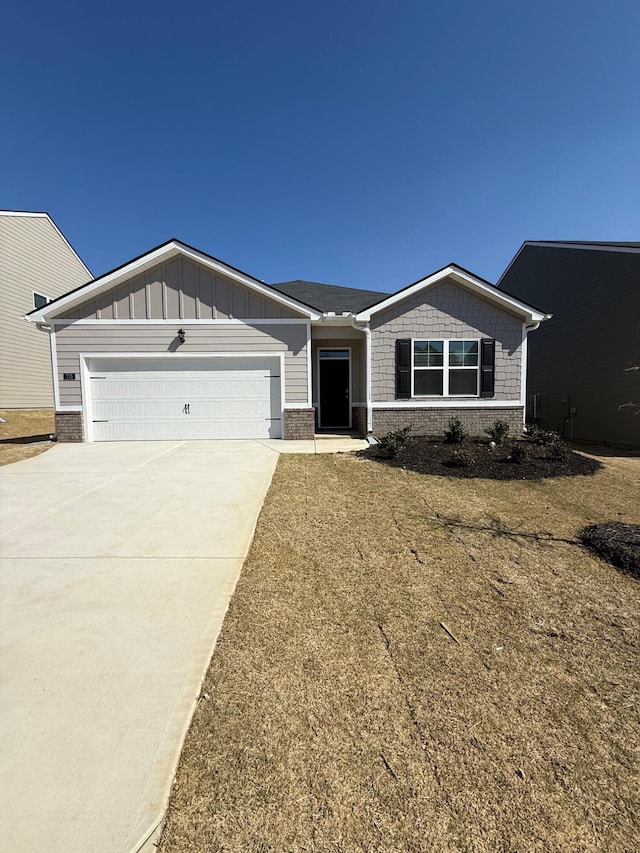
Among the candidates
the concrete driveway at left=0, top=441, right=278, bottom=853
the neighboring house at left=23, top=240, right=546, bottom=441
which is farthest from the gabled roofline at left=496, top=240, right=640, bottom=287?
the concrete driveway at left=0, top=441, right=278, bottom=853

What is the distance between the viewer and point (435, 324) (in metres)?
10.6

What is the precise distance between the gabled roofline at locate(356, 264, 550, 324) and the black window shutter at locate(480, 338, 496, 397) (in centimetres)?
104

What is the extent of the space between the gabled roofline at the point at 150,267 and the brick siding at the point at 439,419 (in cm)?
317

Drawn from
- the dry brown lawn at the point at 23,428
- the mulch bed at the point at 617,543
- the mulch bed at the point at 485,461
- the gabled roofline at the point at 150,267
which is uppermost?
the gabled roofline at the point at 150,267

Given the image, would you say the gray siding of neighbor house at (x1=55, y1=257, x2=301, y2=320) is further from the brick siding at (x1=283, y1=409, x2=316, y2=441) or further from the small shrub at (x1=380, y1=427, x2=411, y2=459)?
the small shrub at (x1=380, y1=427, x2=411, y2=459)

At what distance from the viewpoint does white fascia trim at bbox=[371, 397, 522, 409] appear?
416 inches

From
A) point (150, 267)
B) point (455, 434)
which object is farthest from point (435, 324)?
point (150, 267)

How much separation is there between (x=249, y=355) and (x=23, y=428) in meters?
9.64

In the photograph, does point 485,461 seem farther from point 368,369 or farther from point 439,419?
point 368,369

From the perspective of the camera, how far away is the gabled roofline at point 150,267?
391 inches

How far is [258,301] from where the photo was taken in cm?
1047

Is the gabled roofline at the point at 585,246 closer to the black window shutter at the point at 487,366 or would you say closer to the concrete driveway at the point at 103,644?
the black window shutter at the point at 487,366

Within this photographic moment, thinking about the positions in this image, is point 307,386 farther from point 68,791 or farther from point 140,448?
point 68,791

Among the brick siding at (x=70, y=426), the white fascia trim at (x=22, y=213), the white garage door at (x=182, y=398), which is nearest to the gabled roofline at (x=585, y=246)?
the white garage door at (x=182, y=398)
